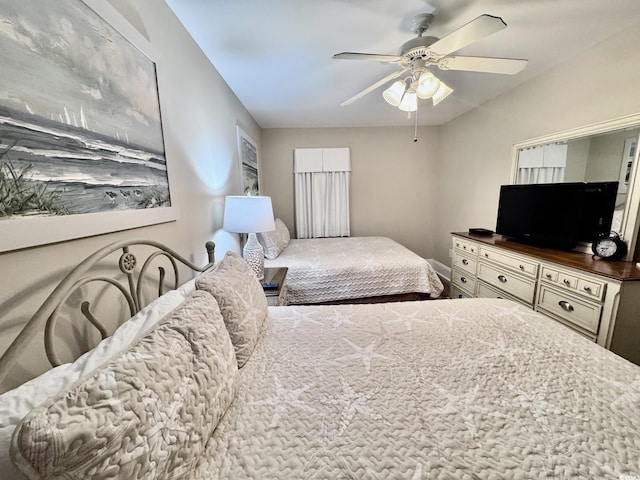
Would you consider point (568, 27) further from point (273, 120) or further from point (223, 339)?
point (273, 120)

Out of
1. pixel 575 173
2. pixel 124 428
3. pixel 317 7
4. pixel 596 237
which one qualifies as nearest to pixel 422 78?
pixel 317 7

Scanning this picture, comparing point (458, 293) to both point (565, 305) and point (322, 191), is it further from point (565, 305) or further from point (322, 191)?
point (322, 191)

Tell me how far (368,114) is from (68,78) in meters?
3.17

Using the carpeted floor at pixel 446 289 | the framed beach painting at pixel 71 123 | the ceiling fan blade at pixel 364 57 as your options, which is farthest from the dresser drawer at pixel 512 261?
the framed beach painting at pixel 71 123

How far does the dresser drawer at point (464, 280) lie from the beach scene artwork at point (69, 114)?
110 inches

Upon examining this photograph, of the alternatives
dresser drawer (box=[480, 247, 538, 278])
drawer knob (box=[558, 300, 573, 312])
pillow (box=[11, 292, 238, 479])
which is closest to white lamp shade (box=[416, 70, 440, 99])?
dresser drawer (box=[480, 247, 538, 278])

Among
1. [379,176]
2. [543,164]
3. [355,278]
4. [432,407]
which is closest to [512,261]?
[543,164]

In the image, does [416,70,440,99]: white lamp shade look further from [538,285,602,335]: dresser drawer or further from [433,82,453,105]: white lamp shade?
[538,285,602,335]: dresser drawer

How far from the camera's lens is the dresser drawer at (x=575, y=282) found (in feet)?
4.83

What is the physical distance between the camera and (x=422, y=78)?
165cm

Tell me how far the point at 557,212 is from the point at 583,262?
549mm

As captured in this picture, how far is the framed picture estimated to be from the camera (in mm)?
2698

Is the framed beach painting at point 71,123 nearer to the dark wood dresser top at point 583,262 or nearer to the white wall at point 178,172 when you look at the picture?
the white wall at point 178,172

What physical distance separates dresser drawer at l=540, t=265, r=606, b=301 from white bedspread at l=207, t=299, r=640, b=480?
1.93ft
